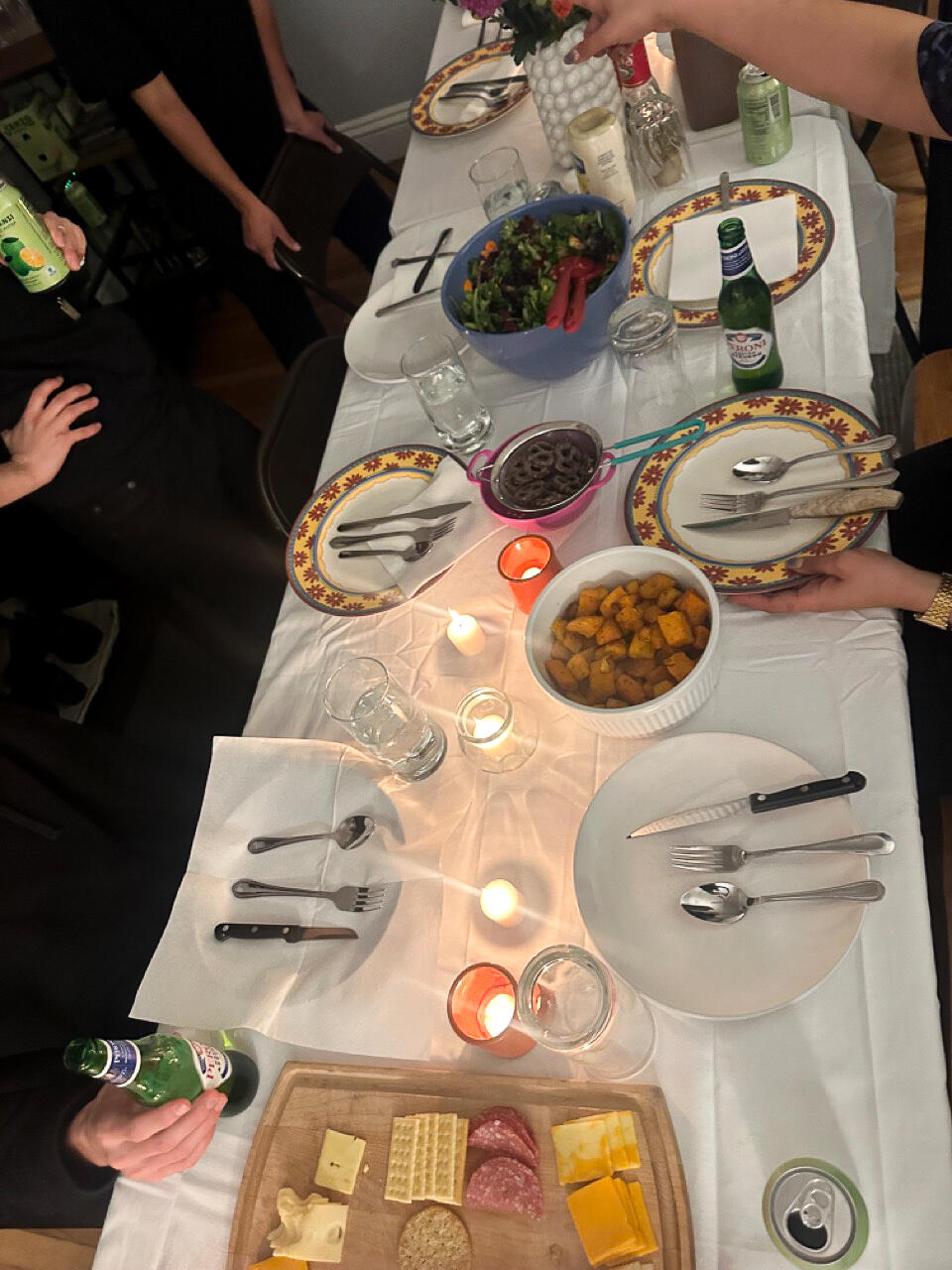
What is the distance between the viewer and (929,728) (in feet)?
3.85

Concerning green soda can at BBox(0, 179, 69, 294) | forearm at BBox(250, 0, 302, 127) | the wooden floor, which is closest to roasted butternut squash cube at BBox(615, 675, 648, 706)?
green soda can at BBox(0, 179, 69, 294)

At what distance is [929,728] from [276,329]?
2.17m

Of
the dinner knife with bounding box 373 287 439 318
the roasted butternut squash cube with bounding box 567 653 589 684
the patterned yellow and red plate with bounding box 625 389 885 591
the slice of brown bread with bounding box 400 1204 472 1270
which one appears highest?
the dinner knife with bounding box 373 287 439 318

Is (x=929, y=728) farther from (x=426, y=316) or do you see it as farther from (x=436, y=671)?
(x=426, y=316)

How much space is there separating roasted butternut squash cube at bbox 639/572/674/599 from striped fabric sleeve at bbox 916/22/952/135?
52cm

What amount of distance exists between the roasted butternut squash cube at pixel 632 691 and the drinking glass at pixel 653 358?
0.43 meters

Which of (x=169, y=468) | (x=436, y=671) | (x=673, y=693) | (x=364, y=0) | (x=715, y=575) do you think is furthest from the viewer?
(x=364, y=0)

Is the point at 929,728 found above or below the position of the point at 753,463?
below

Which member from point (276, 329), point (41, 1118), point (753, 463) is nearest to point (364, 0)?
point (276, 329)

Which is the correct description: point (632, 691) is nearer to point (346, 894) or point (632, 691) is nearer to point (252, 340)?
point (346, 894)

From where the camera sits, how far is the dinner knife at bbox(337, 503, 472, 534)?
3.95 ft

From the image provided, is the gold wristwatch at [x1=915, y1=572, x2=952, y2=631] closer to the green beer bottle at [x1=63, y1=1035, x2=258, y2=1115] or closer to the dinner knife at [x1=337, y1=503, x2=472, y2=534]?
the dinner knife at [x1=337, y1=503, x2=472, y2=534]

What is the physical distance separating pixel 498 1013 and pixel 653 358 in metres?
0.83

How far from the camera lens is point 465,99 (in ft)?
6.20
